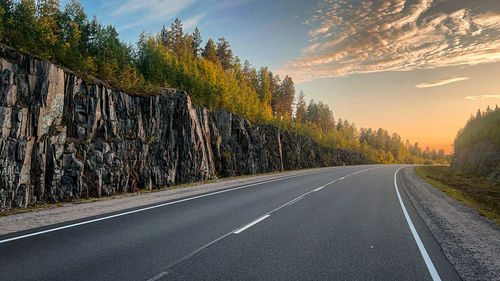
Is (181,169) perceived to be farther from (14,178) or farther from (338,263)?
(338,263)

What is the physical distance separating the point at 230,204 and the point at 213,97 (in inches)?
1139

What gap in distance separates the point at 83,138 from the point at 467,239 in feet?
53.5

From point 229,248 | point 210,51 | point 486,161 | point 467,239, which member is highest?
point 210,51

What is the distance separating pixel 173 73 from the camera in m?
34.6

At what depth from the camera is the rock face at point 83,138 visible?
10.9 m

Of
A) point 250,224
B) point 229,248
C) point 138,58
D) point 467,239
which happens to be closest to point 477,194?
point 467,239

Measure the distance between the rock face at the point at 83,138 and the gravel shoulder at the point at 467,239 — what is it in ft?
46.0

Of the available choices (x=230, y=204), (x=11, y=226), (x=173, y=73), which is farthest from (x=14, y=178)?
(x=173, y=73)

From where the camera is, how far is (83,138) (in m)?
14.1

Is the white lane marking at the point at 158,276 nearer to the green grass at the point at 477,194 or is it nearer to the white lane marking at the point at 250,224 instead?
the white lane marking at the point at 250,224

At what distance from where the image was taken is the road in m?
4.07

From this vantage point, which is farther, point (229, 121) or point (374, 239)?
point (229, 121)

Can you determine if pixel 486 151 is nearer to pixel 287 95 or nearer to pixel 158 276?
pixel 158 276

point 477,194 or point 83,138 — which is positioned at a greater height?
point 83,138
